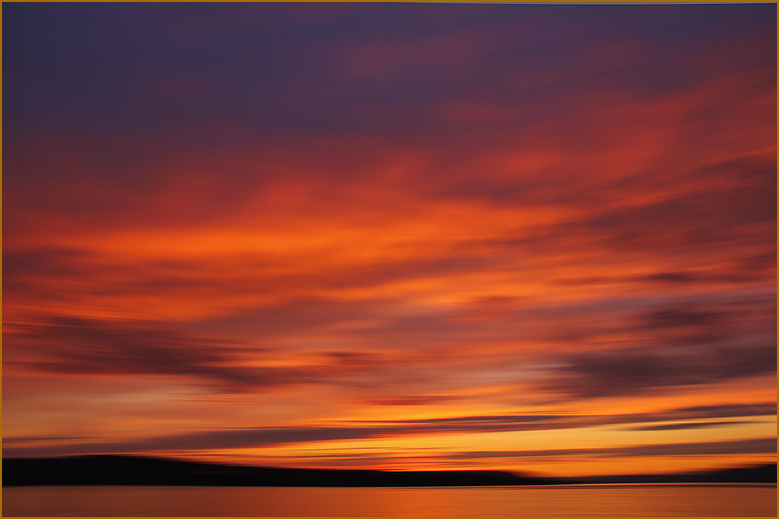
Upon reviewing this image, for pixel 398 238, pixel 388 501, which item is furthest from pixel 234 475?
pixel 398 238

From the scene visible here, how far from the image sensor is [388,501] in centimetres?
496

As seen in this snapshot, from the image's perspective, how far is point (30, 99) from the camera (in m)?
5.10

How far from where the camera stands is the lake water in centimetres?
491

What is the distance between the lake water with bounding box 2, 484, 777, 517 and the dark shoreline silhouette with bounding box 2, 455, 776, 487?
0.04 m

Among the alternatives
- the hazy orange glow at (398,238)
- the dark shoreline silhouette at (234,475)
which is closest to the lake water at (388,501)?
the dark shoreline silhouette at (234,475)

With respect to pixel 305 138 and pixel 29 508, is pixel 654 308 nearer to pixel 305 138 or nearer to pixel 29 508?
pixel 305 138

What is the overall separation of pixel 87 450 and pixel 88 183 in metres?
1.51

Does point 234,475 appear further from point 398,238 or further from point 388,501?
point 398,238

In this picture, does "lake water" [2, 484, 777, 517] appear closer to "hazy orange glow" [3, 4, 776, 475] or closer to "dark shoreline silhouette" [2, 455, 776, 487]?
"dark shoreline silhouette" [2, 455, 776, 487]

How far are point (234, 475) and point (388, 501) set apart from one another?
899 mm

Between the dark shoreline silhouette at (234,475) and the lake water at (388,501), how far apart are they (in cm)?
4

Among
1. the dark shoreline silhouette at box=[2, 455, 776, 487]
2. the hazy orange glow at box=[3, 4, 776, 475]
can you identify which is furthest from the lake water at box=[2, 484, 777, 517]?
the hazy orange glow at box=[3, 4, 776, 475]

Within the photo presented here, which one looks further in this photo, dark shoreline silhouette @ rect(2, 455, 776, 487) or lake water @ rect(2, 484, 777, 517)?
dark shoreline silhouette @ rect(2, 455, 776, 487)

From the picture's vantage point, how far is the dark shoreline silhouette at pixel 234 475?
502cm
